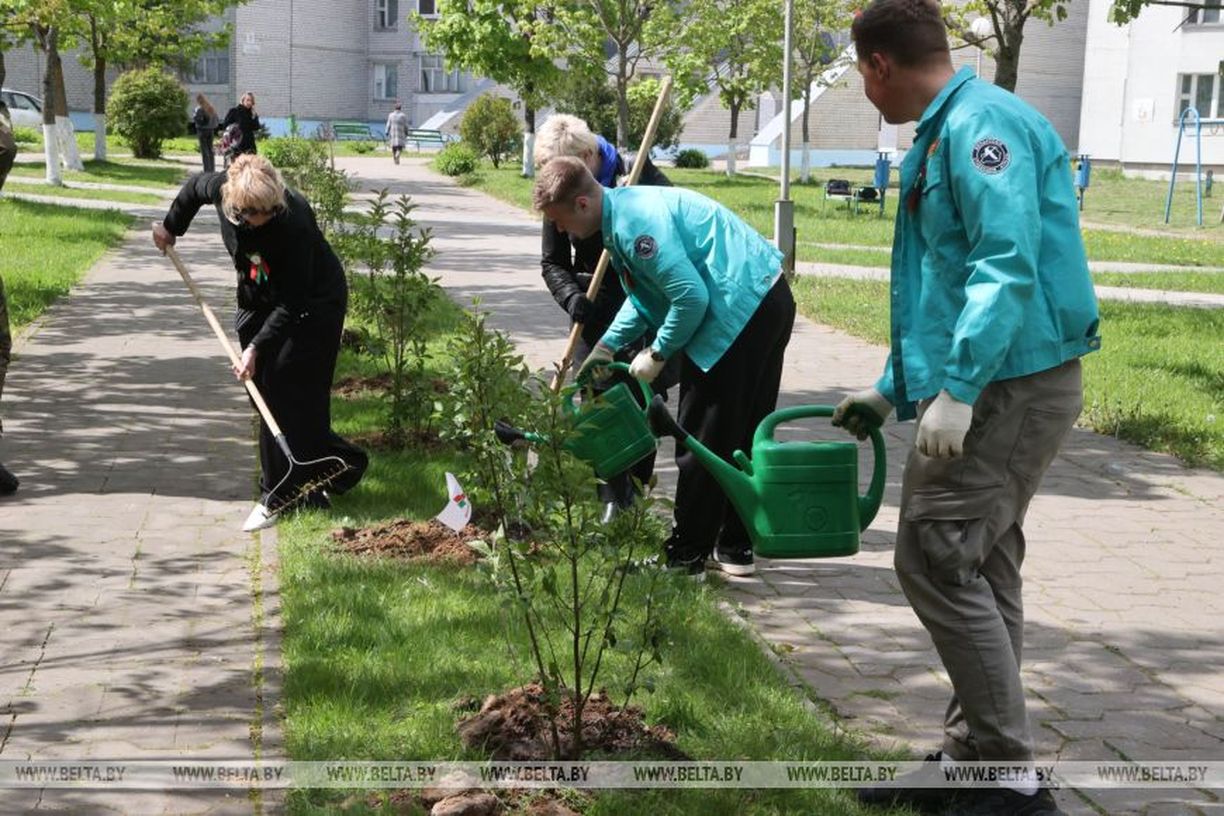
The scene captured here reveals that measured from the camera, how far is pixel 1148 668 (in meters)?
5.17

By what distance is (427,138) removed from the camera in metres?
54.8

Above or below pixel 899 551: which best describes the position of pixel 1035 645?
below

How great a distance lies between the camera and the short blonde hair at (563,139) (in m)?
6.23

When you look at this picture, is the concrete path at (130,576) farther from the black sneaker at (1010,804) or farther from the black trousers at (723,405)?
the black sneaker at (1010,804)

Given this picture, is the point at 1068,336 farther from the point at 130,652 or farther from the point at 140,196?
the point at 140,196

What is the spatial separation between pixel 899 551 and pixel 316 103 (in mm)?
60788

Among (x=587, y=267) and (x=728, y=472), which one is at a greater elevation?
(x=587, y=267)

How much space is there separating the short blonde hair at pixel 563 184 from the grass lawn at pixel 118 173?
25.2 meters

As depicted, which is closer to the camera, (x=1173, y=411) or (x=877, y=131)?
(x=1173, y=411)

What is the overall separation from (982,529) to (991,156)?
0.87m

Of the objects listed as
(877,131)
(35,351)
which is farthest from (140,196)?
(877,131)

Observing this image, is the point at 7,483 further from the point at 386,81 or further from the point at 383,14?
the point at 383,14

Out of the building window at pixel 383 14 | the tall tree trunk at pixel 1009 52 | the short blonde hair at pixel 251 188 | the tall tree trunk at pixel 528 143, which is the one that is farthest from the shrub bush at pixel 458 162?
the short blonde hair at pixel 251 188

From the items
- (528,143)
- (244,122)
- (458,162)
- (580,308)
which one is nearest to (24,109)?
(458,162)
